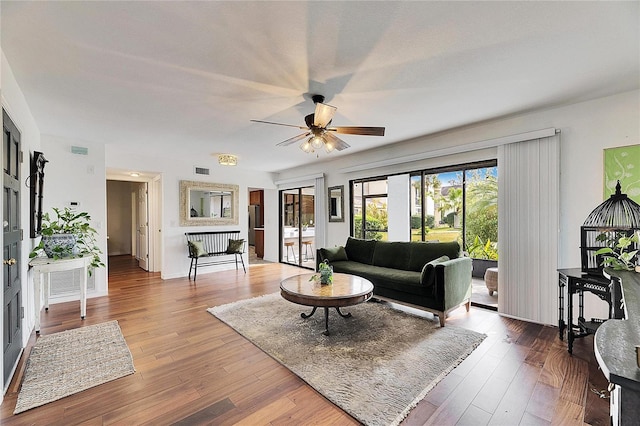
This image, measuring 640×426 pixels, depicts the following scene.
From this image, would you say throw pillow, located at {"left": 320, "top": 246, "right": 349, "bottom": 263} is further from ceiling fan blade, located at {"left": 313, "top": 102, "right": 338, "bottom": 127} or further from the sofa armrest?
ceiling fan blade, located at {"left": 313, "top": 102, "right": 338, "bottom": 127}

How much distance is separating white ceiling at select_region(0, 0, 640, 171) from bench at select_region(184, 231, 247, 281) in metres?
2.98

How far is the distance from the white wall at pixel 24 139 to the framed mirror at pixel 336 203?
4.65 m

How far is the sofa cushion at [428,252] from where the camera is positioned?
384cm

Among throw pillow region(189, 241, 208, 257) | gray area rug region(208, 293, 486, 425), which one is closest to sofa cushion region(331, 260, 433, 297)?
gray area rug region(208, 293, 486, 425)

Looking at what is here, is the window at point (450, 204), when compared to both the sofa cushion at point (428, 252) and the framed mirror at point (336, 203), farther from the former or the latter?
the framed mirror at point (336, 203)

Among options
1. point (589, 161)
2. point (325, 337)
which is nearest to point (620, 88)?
point (589, 161)

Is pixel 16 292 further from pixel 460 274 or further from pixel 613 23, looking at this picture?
pixel 613 23

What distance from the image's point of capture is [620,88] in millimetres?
2744

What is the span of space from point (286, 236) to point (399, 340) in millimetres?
5316

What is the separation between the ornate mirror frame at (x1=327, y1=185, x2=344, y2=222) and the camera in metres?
5.99

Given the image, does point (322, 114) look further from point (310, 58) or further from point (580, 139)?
point (580, 139)

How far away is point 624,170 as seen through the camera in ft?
9.20

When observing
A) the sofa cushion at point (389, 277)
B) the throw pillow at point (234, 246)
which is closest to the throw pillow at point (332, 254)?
the sofa cushion at point (389, 277)

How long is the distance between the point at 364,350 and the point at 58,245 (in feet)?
12.1
